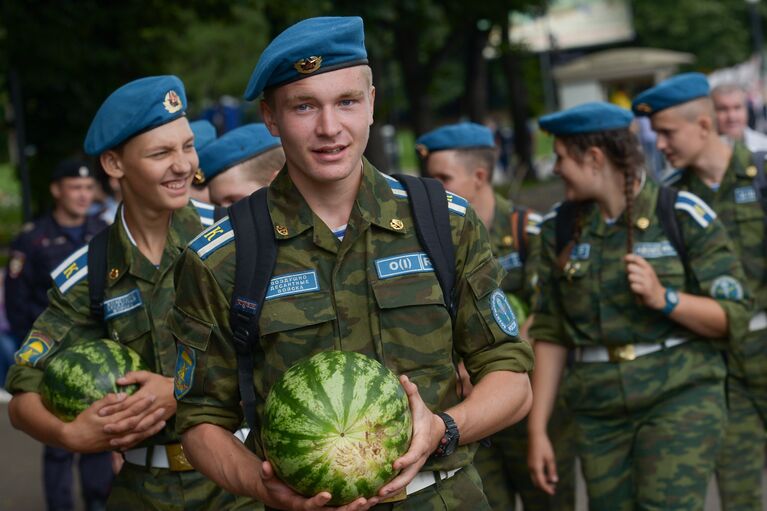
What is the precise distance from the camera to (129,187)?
547cm

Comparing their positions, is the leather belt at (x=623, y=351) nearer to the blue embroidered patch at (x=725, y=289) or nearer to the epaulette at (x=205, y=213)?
the blue embroidered patch at (x=725, y=289)

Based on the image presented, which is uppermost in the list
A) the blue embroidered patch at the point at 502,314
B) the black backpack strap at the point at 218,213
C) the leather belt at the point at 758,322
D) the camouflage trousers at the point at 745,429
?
the black backpack strap at the point at 218,213

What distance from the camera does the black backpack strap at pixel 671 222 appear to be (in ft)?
20.1

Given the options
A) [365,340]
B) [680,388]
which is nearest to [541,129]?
[680,388]

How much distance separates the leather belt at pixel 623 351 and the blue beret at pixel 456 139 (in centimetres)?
193

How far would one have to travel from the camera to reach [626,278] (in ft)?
20.3

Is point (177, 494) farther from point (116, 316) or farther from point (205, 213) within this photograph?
point (205, 213)

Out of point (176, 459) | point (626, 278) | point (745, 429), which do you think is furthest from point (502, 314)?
point (745, 429)

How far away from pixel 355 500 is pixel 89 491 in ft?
21.6

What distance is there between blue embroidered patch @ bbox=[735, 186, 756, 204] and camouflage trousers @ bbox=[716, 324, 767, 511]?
0.78 m

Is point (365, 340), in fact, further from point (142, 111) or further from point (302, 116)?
point (142, 111)

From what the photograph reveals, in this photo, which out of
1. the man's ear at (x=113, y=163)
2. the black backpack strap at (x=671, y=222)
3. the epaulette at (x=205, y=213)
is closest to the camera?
the man's ear at (x=113, y=163)

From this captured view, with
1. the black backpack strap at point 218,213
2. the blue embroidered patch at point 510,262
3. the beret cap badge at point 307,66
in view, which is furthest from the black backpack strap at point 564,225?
the beret cap badge at point 307,66

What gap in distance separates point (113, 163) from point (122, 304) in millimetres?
670
